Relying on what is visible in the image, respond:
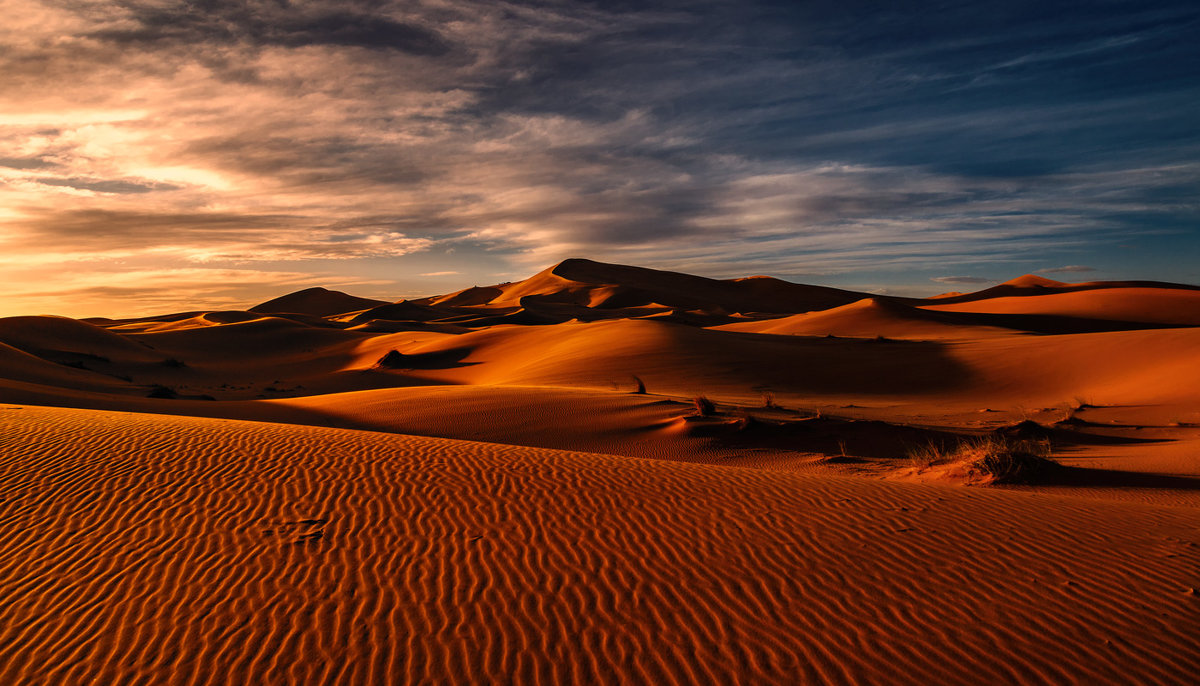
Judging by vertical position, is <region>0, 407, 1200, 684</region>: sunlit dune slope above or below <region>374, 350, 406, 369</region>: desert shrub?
below

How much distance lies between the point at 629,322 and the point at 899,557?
31.9m

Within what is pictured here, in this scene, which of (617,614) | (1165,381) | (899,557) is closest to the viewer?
(617,614)

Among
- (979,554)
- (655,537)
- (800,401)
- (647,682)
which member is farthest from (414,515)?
(800,401)

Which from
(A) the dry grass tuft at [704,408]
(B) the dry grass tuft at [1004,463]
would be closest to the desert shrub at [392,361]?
(A) the dry grass tuft at [704,408]

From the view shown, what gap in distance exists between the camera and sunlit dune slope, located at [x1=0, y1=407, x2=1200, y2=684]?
3.90 m

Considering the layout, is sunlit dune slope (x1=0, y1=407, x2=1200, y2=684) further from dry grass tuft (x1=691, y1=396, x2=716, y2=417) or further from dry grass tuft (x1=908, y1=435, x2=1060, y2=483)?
dry grass tuft (x1=691, y1=396, x2=716, y2=417)

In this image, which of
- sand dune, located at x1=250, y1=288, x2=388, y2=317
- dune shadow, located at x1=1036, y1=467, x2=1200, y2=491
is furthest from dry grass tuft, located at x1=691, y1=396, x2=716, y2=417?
sand dune, located at x1=250, y1=288, x2=388, y2=317

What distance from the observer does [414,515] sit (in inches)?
253

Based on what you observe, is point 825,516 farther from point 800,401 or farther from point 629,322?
point 629,322

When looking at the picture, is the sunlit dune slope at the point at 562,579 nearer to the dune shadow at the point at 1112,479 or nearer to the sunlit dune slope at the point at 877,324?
the dune shadow at the point at 1112,479

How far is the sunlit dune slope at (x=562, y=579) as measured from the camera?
3.90 metres

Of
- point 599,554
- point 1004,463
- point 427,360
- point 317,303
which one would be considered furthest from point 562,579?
point 317,303

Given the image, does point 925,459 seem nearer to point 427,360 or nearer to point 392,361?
point 427,360

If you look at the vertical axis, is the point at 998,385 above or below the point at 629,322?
below
